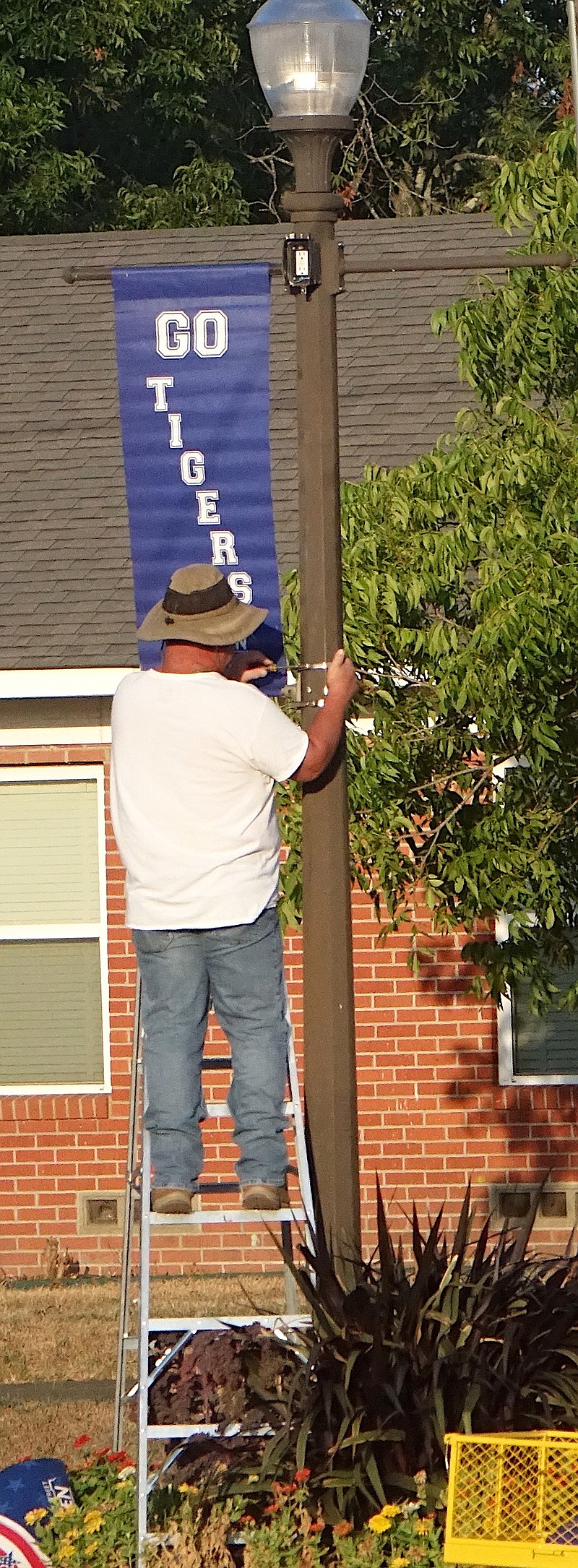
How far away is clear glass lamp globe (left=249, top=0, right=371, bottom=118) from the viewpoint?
6.11m

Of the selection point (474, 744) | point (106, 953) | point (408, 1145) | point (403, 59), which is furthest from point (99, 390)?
point (403, 59)

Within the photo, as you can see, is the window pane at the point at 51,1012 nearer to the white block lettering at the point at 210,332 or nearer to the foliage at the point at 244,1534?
the foliage at the point at 244,1534

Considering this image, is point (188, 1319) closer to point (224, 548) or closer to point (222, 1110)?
point (222, 1110)

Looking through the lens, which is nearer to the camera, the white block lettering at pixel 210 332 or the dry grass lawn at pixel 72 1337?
the white block lettering at pixel 210 332

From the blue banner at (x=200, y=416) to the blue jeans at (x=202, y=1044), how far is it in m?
1.05

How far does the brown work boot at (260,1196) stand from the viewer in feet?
18.7

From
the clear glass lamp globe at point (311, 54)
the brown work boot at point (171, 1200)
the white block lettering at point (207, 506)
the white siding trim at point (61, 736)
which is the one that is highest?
the clear glass lamp globe at point (311, 54)

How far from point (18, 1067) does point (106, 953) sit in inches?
33.5

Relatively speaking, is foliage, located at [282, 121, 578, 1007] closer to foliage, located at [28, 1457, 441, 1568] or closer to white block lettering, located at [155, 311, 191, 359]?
white block lettering, located at [155, 311, 191, 359]

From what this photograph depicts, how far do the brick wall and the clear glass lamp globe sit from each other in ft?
19.4

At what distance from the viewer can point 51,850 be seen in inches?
467

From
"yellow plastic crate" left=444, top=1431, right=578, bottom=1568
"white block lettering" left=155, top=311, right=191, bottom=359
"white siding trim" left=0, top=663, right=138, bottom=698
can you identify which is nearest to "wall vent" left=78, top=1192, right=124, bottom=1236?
"white siding trim" left=0, top=663, right=138, bottom=698

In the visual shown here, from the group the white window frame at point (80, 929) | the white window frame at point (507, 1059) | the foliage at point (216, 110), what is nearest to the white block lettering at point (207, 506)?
the white window frame at point (80, 929)

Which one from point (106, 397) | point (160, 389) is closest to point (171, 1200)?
point (160, 389)
